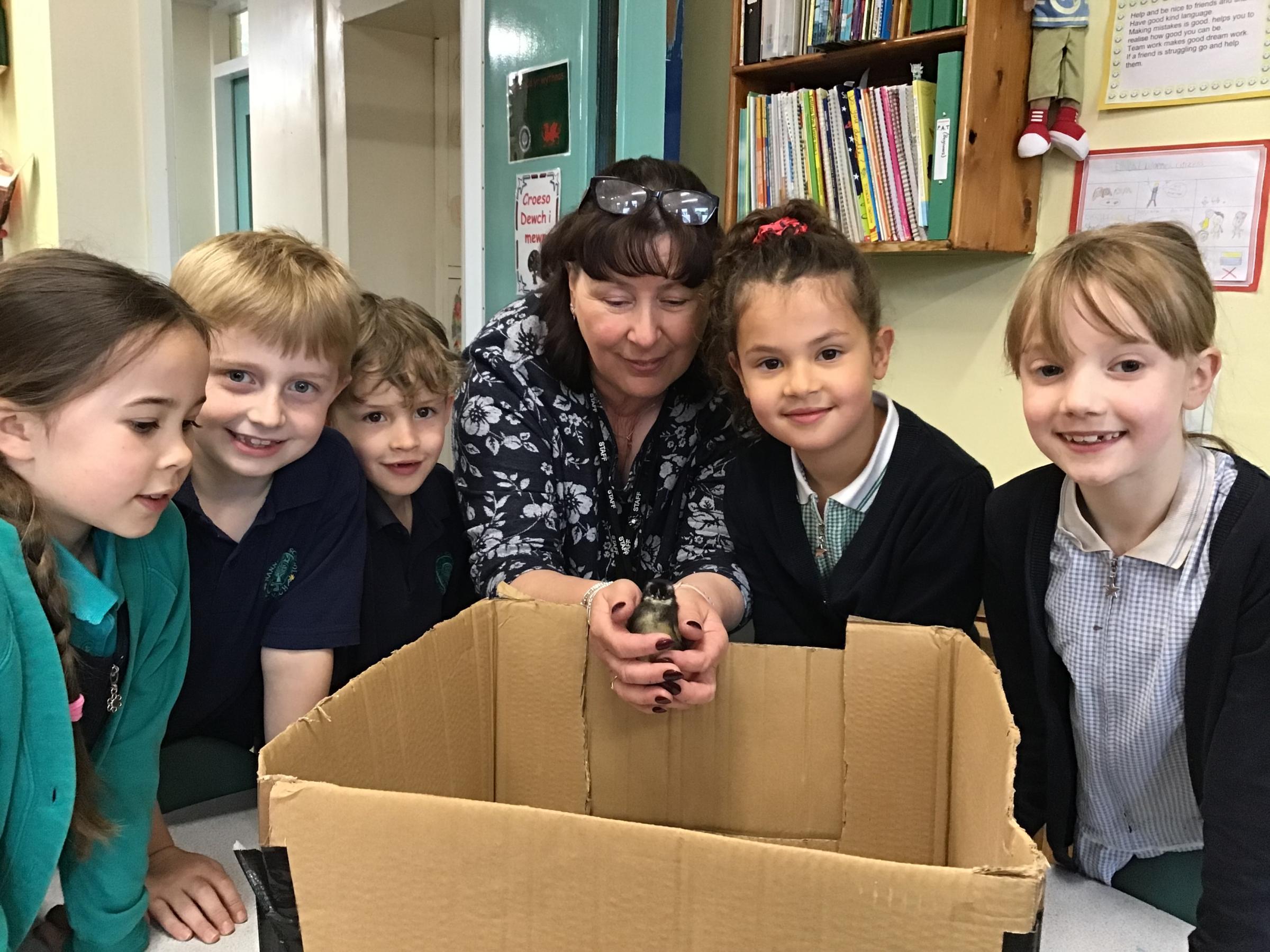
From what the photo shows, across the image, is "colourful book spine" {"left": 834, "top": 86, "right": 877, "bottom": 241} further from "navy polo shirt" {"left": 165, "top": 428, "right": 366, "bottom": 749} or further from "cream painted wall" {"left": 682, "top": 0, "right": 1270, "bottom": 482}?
"navy polo shirt" {"left": 165, "top": 428, "right": 366, "bottom": 749}

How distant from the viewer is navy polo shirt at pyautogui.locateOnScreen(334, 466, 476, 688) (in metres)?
1.16

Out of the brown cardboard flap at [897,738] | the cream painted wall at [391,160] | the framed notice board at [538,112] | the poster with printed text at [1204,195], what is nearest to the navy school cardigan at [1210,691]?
the brown cardboard flap at [897,738]

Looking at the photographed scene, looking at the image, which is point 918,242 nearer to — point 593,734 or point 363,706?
point 593,734

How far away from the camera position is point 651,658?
80 centimetres

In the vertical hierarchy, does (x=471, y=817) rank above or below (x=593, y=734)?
above

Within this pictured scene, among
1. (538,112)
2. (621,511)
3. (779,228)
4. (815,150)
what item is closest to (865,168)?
(815,150)

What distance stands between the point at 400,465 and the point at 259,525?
255 millimetres

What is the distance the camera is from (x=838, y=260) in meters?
1.17

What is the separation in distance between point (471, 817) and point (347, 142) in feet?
11.3

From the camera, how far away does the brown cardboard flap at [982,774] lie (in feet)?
1.58

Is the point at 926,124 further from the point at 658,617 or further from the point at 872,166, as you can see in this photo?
the point at 658,617

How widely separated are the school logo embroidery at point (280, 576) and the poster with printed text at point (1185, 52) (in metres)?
1.85

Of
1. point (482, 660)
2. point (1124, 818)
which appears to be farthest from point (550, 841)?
point (1124, 818)

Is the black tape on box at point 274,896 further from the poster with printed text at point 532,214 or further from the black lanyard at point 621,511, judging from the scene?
the poster with printed text at point 532,214
